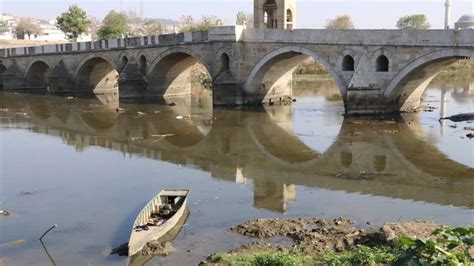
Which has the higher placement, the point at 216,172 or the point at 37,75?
the point at 37,75

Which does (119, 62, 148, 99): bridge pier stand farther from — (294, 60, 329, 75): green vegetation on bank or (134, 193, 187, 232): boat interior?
(134, 193, 187, 232): boat interior

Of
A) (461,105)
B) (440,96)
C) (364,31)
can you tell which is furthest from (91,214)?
(440,96)

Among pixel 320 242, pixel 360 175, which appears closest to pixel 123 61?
pixel 360 175

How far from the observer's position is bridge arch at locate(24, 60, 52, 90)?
5314 cm

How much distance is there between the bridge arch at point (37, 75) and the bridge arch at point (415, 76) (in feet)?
A: 118

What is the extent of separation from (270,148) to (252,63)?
39.2 ft

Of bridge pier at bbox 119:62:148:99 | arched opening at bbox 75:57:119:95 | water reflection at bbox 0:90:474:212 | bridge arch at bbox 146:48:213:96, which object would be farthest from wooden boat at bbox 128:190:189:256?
arched opening at bbox 75:57:119:95

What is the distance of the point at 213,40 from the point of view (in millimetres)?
34969

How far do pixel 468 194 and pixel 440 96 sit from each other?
79.8 ft

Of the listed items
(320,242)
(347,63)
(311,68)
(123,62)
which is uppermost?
(123,62)

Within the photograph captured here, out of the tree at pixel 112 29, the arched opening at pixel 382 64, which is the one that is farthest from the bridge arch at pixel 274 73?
the tree at pixel 112 29

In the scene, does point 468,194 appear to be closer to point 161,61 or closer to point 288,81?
point 288,81

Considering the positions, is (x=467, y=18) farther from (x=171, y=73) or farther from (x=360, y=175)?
(x=171, y=73)

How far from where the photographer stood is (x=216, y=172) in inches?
725
